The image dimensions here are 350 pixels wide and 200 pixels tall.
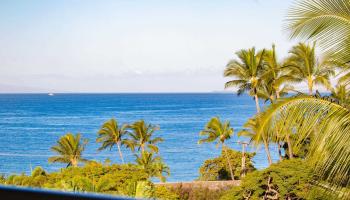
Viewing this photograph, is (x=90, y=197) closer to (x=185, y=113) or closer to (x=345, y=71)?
(x=345, y=71)

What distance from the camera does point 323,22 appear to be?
4129mm

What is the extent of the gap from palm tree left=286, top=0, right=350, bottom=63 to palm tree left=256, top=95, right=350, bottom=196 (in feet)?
1.52

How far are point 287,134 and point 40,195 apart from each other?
12.6ft

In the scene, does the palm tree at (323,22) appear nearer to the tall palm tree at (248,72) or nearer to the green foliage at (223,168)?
the tall palm tree at (248,72)

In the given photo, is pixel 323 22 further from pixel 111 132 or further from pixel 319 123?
pixel 111 132

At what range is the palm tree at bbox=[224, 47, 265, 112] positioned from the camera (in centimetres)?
2350

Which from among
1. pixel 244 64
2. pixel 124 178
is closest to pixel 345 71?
pixel 124 178

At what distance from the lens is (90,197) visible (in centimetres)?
70

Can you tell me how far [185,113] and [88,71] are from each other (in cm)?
2551

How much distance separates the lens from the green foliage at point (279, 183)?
44.5 ft

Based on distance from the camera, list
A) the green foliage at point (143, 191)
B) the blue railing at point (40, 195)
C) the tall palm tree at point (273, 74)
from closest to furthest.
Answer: the blue railing at point (40, 195) → the green foliage at point (143, 191) → the tall palm tree at point (273, 74)

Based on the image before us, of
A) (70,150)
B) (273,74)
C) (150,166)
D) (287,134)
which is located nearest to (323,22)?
(287,134)

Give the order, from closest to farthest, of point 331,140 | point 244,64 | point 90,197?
point 90,197, point 331,140, point 244,64

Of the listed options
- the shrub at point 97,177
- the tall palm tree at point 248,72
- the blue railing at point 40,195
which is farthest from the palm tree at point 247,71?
the blue railing at point 40,195
